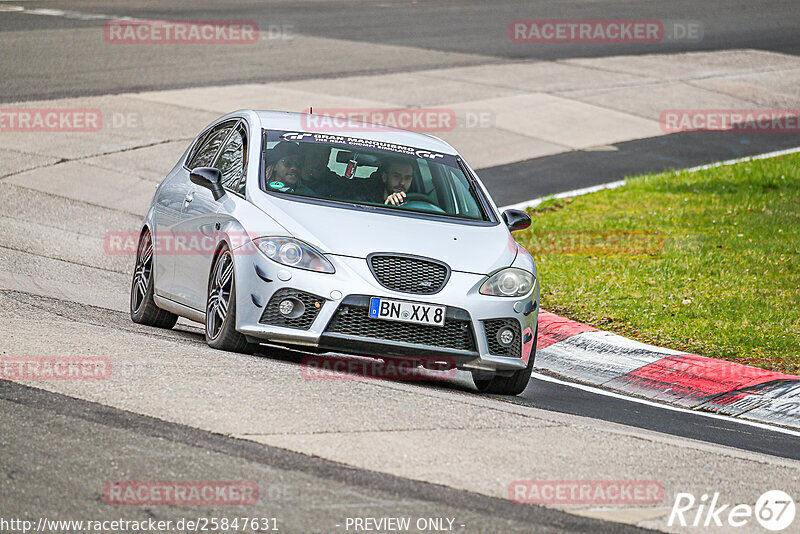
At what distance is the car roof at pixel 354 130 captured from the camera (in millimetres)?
9406

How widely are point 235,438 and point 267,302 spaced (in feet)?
6.35

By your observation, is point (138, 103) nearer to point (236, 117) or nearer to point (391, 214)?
point (236, 117)

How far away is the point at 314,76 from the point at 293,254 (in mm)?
16216

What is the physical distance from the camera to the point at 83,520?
4.89 metres

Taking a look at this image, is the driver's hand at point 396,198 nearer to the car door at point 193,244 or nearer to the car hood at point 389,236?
the car hood at point 389,236

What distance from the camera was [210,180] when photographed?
28.6 feet

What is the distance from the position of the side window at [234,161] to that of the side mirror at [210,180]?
0.37 feet

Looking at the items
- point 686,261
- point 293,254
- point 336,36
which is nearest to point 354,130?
point 293,254

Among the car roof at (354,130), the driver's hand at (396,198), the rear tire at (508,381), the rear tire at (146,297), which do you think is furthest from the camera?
the rear tire at (146,297)

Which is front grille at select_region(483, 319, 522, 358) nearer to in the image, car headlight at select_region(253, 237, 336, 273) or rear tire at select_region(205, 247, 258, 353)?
car headlight at select_region(253, 237, 336, 273)

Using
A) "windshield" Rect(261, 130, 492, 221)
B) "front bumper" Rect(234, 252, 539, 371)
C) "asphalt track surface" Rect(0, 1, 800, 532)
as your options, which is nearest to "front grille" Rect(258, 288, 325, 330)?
"front bumper" Rect(234, 252, 539, 371)

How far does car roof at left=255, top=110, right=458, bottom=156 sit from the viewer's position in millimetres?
9406

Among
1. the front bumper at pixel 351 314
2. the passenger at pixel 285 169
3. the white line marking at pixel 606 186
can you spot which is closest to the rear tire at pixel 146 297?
the passenger at pixel 285 169

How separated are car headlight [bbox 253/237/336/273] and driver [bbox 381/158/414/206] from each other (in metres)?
1.09
